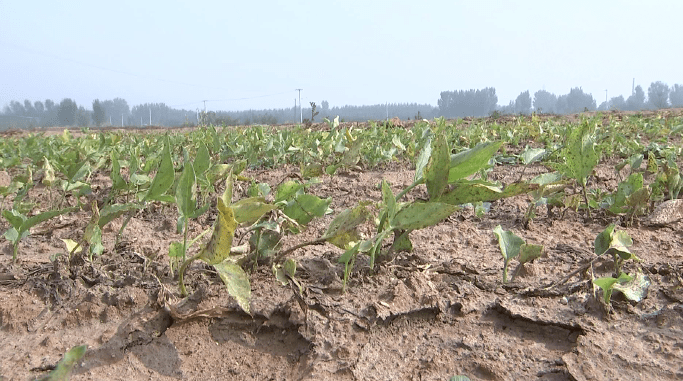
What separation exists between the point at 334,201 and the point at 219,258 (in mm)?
1503

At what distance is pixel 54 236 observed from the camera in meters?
1.84

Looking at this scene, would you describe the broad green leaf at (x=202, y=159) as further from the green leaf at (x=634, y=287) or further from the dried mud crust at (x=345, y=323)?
the green leaf at (x=634, y=287)

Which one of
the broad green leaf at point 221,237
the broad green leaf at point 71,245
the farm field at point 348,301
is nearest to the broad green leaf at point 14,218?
the farm field at point 348,301

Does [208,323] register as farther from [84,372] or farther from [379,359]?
[379,359]

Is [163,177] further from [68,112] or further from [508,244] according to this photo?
[68,112]

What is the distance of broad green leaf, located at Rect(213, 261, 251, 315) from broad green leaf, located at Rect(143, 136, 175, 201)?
0.35 m

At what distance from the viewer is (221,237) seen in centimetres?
94

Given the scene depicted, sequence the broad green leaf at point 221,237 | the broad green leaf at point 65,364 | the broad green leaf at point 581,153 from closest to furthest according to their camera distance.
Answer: the broad green leaf at point 65,364 → the broad green leaf at point 221,237 → the broad green leaf at point 581,153

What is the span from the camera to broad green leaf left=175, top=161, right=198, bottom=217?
3.52 feet

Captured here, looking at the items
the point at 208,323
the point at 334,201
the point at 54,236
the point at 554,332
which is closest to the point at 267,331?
the point at 208,323

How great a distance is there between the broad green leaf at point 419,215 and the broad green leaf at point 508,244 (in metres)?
0.25

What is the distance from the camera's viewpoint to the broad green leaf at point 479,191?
3.57 ft

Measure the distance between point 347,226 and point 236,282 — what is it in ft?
0.95

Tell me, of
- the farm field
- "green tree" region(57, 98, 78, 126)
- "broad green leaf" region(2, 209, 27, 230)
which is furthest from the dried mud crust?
"green tree" region(57, 98, 78, 126)
